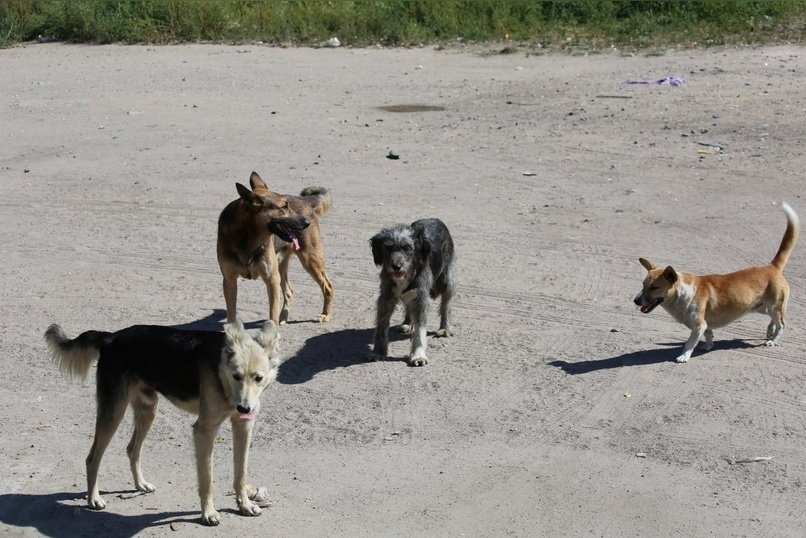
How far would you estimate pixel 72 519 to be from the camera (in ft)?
25.7

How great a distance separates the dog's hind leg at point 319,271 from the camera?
11320mm

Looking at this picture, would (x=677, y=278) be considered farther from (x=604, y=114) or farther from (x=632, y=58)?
(x=632, y=58)

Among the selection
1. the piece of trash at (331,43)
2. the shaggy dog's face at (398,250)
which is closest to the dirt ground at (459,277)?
the piece of trash at (331,43)

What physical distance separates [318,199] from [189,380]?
14.4 feet

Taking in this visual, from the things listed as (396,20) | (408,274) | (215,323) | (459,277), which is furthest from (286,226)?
(396,20)

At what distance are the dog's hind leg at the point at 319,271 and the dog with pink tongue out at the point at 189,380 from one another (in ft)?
11.6

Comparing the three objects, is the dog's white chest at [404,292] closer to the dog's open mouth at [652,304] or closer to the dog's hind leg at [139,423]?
the dog's open mouth at [652,304]

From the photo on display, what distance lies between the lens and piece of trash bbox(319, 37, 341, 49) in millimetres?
22406

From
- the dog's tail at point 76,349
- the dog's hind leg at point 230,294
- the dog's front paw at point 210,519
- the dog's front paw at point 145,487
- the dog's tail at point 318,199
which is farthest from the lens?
the dog's tail at point 318,199

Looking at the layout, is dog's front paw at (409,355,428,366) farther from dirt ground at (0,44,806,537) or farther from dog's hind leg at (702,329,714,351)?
dog's hind leg at (702,329,714,351)

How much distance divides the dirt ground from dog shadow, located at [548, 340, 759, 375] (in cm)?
4

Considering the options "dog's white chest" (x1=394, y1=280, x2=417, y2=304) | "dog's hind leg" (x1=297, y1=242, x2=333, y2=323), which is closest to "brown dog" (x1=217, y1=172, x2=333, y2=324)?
"dog's hind leg" (x1=297, y1=242, x2=333, y2=323)

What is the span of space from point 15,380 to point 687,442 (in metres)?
5.39

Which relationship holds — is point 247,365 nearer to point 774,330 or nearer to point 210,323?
point 210,323
